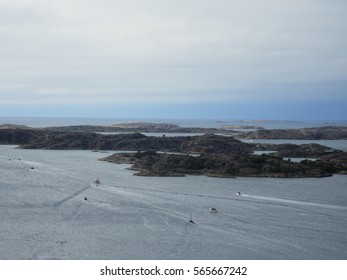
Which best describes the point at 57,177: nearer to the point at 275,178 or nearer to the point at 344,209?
the point at 275,178

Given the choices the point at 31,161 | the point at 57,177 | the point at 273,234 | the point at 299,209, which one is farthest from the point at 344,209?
the point at 31,161

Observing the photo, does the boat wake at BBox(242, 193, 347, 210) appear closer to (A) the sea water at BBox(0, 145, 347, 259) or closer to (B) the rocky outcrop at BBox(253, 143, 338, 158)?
(A) the sea water at BBox(0, 145, 347, 259)

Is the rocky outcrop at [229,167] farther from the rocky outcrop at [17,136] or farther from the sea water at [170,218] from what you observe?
the rocky outcrop at [17,136]

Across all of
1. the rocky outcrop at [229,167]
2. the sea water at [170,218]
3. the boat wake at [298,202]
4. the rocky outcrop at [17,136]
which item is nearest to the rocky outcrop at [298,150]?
the rocky outcrop at [229,167]

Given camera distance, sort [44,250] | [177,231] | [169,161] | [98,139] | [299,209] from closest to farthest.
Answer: [44,250], [177,231], [299,209], [169,161], [98,139]

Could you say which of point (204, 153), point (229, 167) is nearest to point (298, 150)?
point (204, 153)

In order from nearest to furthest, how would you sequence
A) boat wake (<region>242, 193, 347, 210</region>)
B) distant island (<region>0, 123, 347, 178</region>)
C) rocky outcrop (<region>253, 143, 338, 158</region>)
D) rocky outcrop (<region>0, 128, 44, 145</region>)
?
boat wake (<region>242, 193, 347, 210</region>) → distant island (<region>0, 123, 347, 178</region>) → rocky outcrop (<region>253, 143, 338, 158</region>) → rocky outcrop (<region>0, 128, 44, 145</region>)

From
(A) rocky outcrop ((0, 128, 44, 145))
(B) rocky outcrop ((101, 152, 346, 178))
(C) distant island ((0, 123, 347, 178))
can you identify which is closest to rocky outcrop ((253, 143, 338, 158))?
(C) distant island ((0, 123, 347, 178))

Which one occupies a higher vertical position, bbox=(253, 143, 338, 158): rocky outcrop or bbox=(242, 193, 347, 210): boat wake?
bbox=(253, 143, 338, 158): rocky outcrop
